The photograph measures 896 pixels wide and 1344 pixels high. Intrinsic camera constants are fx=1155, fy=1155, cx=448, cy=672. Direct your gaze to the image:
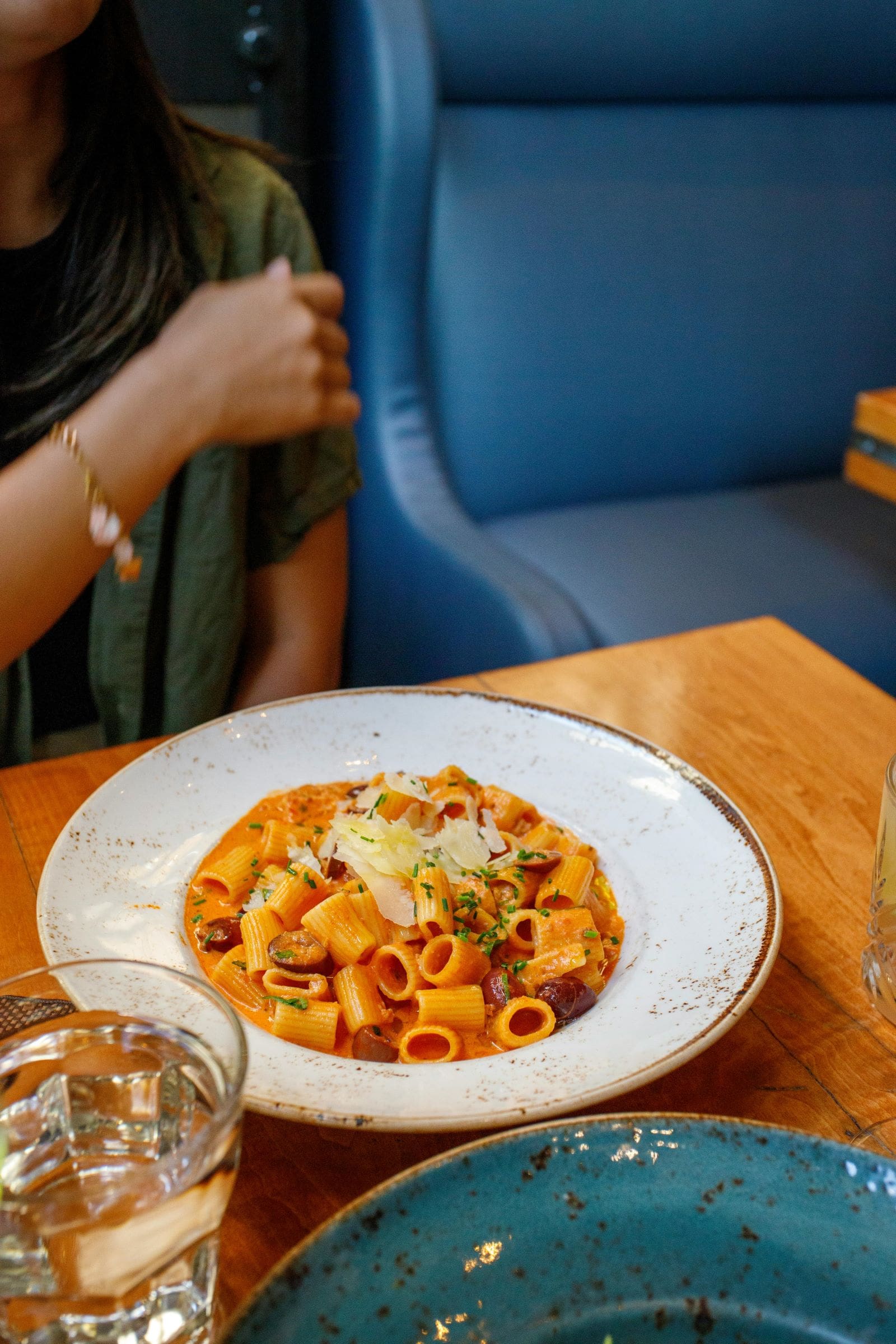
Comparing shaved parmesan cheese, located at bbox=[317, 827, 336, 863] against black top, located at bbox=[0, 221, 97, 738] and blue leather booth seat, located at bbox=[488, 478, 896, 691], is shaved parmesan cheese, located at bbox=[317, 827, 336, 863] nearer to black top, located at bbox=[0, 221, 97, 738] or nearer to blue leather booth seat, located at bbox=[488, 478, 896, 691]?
black top, located at bbox=[0, 221, 97, 738]

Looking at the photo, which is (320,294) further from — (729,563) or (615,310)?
→ (615,310)

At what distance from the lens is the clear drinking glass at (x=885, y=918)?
29.6 inches

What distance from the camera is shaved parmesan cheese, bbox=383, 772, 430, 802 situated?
0.90 meters

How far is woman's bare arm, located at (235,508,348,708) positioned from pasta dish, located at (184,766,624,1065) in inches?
28.3

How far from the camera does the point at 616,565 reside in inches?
83.6

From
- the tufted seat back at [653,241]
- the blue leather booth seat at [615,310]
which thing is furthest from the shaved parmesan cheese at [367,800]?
the tufted seat back at [653,241]

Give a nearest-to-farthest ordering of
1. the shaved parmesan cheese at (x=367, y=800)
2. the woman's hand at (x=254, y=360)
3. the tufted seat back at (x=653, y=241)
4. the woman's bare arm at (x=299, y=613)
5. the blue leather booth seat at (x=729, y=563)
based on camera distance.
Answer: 1. the shaved parmesan cheese at (x=367, y=800)
2. the woman's hand at (x=254, y=360)
3. the woman's bare arm at (x=299, y=613)
4. the blue leather booth seat at (x=729, y=563)
5. the tufted seat back at (x=653, y=241)

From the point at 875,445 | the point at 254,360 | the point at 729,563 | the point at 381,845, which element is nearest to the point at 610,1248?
the point at 381,845

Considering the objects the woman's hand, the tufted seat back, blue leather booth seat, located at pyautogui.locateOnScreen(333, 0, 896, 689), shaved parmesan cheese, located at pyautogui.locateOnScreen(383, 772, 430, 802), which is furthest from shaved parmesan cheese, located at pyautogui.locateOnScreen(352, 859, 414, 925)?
the tufted seat back

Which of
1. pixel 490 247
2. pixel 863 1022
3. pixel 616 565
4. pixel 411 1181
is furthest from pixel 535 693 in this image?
pixel 490 247

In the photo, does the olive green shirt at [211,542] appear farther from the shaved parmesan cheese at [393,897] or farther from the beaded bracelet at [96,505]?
the shaved parmesan cheese at [393,897]

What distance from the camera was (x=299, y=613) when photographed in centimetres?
164

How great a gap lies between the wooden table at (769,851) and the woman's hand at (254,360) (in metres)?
0.33

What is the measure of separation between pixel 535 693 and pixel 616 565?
1.01 metres
